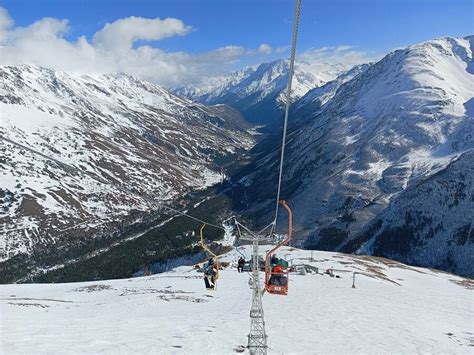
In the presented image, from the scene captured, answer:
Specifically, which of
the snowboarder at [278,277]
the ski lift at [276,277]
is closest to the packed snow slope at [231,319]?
the ski lift at [276,277]

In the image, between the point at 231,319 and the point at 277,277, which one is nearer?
the point at 277,277

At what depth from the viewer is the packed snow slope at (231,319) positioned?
1125 inches

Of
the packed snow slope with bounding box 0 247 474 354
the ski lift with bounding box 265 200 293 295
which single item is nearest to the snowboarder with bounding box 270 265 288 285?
the ski lift with bounding box 265 200 293 295

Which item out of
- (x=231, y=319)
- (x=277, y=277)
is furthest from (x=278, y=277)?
(x=231, y=319)

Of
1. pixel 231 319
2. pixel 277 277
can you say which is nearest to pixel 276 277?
pixel 277 277

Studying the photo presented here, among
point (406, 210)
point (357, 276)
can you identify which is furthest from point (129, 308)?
point (406, 210)

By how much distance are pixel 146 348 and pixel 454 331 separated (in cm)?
3161

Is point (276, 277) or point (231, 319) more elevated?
point (276, 277)

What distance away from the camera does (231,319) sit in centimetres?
3981

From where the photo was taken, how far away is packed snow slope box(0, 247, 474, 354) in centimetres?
2856

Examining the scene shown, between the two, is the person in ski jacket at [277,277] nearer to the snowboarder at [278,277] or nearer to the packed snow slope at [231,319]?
the snowboarder at [278,277]

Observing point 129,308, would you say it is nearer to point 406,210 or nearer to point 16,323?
point 16,323

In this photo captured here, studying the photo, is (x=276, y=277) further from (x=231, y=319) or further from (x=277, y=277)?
(x=231, y=319)

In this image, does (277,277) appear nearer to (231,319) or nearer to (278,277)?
(278,277)
